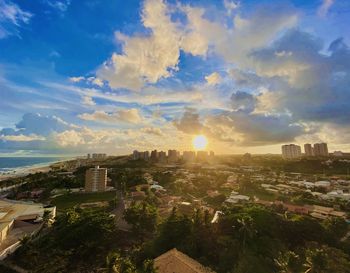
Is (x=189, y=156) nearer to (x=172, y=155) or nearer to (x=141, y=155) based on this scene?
(x=172, y=155)

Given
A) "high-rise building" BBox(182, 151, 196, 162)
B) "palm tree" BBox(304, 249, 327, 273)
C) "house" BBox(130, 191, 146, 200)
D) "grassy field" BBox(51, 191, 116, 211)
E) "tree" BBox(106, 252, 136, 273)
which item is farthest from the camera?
"high-rise building" BBox(182, 151, 196, 162)

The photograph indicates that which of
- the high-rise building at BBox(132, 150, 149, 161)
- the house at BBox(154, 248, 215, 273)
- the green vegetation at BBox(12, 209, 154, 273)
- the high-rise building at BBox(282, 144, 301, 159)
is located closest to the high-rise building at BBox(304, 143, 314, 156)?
the high-rise building at BBox(282, 144, 301, 159)

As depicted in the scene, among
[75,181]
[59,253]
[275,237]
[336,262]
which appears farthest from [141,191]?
[336,262]

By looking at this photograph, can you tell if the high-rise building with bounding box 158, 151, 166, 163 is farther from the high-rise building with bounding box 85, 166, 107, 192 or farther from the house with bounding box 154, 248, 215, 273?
the house with bounding box 154, 248, 215, 273

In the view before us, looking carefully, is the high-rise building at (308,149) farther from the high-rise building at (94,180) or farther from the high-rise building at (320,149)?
the high-rise building at (94,180)

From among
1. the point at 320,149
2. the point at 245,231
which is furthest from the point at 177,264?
the point at 320,149

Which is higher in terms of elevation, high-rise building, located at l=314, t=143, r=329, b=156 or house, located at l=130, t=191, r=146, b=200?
high-rise building, located at l=314, t=143, r=329, b=156

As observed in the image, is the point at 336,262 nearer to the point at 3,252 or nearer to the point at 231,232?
the point at 231,232
